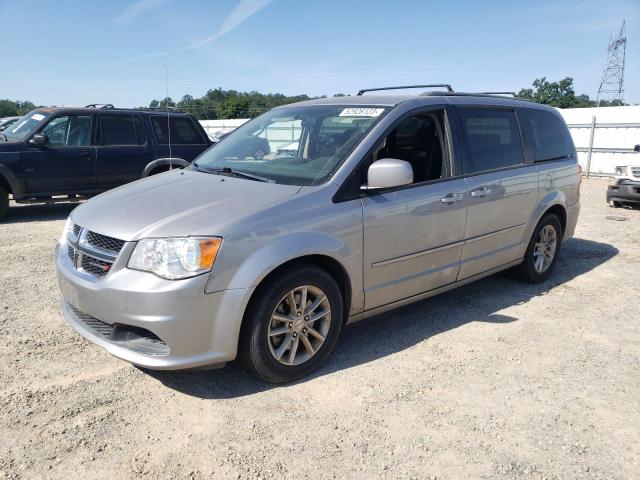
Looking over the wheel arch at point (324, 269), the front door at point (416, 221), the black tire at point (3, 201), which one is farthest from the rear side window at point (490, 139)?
the black tire at point (3, 201)

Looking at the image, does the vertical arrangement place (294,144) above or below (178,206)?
above

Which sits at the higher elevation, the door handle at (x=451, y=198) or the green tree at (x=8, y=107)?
the green tree at (x=8, y=107)

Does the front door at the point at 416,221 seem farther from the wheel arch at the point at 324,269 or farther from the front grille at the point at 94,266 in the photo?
the front grille at the point at 94,266

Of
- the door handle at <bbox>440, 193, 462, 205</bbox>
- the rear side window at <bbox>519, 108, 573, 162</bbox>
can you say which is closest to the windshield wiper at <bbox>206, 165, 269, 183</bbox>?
the door handle at <bbox>440, 193, 462, 205</bbox>

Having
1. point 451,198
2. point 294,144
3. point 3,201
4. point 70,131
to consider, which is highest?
point 70,131

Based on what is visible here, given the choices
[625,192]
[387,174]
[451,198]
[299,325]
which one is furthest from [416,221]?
[625,192]

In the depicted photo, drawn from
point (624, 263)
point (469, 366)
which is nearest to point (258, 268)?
point (469, 366)

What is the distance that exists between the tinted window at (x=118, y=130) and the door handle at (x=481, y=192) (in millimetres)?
6952

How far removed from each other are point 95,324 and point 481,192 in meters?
3.15

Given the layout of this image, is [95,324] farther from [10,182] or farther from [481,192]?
[10,182]

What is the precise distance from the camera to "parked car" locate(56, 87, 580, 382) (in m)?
2.93

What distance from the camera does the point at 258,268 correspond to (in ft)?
9.86

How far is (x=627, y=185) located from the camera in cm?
1029

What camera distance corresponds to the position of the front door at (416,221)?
3.66 m
